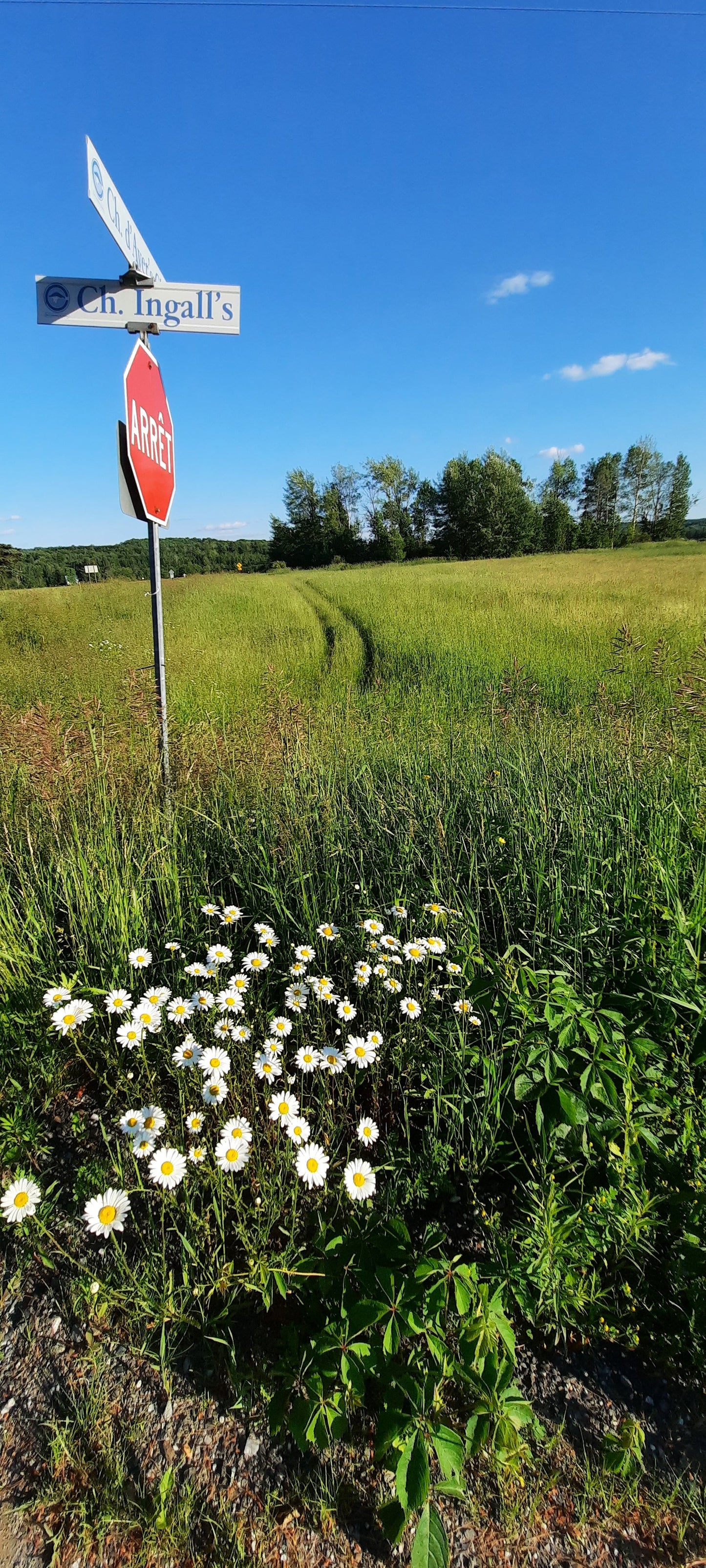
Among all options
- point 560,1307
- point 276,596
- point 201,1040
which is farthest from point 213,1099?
point 276,596

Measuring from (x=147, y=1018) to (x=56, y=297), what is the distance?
3.05 m

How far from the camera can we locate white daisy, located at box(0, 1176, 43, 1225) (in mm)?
1508

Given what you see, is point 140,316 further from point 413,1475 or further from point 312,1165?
point 413,1475

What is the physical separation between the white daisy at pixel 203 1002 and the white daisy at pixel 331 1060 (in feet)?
1.14

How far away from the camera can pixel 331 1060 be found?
6.13ft

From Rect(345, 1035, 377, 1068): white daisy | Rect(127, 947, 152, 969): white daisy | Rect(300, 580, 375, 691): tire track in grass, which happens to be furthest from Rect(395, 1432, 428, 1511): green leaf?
Rect(300, 580, 375, 691): tire track in grass

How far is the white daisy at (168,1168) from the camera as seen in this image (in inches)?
59.9

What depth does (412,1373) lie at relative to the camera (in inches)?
52.8

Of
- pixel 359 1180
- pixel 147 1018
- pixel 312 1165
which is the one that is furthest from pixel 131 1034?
pixel 359 1180

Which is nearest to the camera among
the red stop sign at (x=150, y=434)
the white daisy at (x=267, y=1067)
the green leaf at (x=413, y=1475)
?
the green leaf at (x=413, y=1475)

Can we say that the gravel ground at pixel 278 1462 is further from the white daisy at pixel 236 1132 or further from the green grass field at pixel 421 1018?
the white daisy at pixel 236 1132

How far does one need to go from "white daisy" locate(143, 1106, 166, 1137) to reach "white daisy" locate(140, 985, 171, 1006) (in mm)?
386

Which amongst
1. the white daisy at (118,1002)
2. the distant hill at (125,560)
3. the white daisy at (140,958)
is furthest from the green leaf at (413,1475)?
the distant hill at (125,560)

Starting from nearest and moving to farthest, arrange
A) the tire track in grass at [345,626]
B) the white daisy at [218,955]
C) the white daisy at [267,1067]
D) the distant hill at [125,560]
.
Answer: the white daisy at [267,1067], the white daisy at [218,955], the tire track in grass at [345,626], the distant hill at [125,560]
